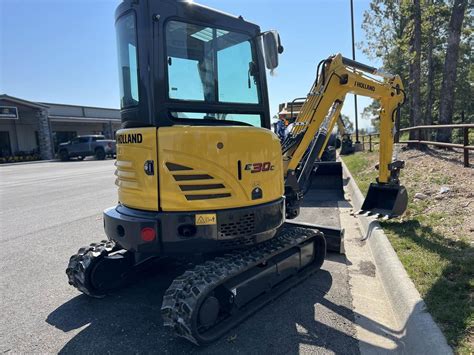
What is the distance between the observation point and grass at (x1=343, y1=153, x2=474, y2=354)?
2.94m

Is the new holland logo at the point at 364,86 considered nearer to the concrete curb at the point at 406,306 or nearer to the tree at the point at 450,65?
the concrete curb at the point at 406,306

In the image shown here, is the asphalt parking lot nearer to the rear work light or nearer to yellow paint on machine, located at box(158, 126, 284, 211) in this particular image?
the rear work light

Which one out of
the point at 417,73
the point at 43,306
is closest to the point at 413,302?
the point at 43,306

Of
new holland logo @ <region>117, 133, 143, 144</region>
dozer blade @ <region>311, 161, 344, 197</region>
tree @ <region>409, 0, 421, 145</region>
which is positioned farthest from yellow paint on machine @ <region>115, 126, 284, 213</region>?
tree @ <region>409, 0, 421, 145</region>

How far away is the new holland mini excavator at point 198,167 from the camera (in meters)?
→ 3.26

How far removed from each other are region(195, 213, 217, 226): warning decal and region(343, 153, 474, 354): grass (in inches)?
81.6

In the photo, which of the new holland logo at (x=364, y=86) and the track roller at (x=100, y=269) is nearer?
the track roller at (x=100, y=269)

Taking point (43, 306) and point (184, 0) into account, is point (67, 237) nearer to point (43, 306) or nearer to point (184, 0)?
point (43, 306)

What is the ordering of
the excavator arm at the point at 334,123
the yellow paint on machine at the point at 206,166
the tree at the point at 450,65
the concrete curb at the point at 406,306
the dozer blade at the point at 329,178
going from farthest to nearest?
the tree at the point at 450,65 → the dozer blade at the point at 329,178 → the excavator arm at the point at 334,123 → the yellow paint on machine at the point at 206,166 → the concrete curb at the point at 406,306

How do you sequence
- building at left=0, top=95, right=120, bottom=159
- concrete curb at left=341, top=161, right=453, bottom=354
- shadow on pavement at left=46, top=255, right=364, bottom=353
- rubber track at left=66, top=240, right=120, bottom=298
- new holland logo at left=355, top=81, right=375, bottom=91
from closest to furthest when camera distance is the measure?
1. concrete curb at left=341, top=161, right=453, bottom=354
2. shadow on pavement at left=46, top=255, right=364, bottom=353
3. rubber track at left=66, top=240, right=120, bottom=298
4. new holland logo at left=355, top=81, right=375, bottom=91
5. building at left=0, top=95, right=120, bottom=159

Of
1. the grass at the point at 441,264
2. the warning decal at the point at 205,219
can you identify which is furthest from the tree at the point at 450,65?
the warning decal at the point at 205,219

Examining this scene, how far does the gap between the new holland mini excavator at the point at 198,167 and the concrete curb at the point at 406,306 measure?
1150mm

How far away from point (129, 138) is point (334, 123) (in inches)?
148

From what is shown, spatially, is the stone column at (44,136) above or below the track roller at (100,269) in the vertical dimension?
above
